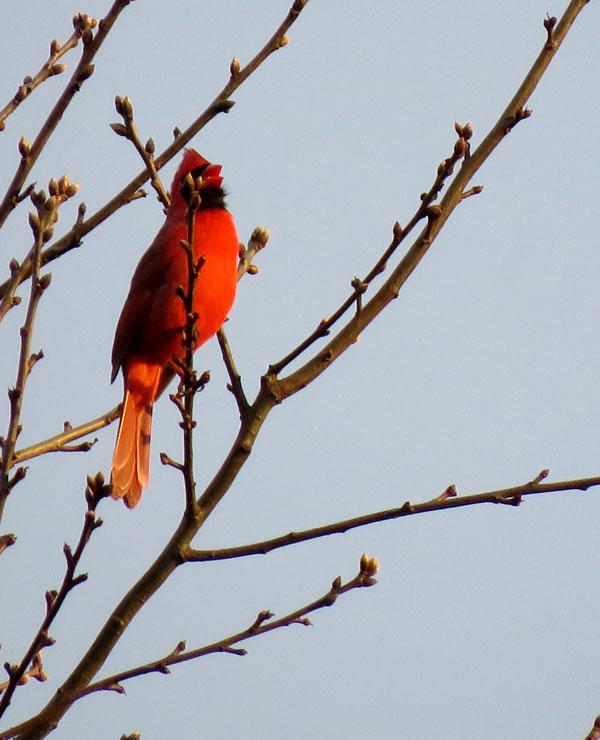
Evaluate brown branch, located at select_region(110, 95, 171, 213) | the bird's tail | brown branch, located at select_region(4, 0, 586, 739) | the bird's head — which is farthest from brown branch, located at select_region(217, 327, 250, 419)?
the bird's head

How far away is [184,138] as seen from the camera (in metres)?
2.96

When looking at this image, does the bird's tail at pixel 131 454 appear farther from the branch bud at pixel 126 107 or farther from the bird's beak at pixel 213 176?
the branch bud at pixel 126 107

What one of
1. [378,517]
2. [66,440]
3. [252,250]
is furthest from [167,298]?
[378,517]

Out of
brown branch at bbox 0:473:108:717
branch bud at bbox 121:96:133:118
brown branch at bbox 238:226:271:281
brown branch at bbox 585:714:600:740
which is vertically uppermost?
brown branch at bbox 238:226:271:281

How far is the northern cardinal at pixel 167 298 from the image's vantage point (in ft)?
15.1

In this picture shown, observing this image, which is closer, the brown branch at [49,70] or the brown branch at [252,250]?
the brown branch at [49,70]

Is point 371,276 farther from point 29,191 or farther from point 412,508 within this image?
point 29,191

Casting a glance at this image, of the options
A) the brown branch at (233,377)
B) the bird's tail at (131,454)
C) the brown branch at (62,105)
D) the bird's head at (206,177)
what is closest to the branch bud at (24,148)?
the brown branch at (62,105)

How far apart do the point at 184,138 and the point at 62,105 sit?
34 cm

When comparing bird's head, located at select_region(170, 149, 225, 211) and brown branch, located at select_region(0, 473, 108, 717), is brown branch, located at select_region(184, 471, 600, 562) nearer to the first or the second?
brown branch, located at select_region(0, 473, 108, 717)

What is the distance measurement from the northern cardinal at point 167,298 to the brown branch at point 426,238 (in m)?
1.82

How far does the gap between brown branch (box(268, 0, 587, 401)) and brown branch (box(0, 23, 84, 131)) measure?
3.63ft

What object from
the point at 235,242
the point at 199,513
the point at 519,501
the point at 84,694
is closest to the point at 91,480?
the point at 199,513

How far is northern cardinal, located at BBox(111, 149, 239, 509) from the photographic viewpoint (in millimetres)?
4598
